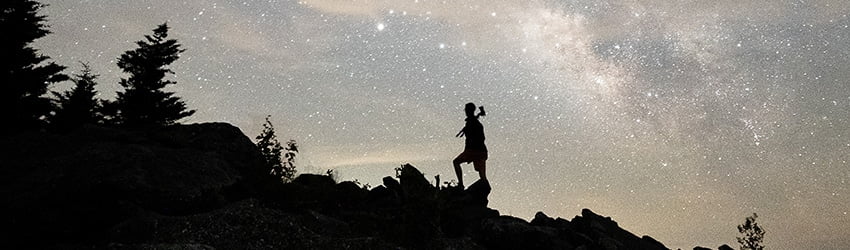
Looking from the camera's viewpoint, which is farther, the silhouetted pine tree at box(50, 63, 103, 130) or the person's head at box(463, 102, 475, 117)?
the silhouetted pine tree at box(50, 63, 103, 130)

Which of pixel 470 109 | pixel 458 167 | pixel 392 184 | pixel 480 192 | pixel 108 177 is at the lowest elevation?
pixel 108 177

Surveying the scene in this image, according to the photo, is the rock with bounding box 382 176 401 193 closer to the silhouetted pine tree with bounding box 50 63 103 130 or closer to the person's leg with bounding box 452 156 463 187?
the person's leg with bounding box 452 156 463 187

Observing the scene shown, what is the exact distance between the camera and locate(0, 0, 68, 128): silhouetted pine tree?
69.9ft

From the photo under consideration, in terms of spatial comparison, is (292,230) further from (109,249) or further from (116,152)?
(116,152)

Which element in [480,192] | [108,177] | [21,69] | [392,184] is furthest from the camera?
[21,69]

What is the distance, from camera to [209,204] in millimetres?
10773

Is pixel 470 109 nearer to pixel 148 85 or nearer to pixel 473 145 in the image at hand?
pixel 473 145

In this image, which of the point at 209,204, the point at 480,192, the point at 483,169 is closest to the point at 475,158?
the point at 483,169

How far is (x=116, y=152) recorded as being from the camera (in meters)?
12.0

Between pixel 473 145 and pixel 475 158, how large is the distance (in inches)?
13.6

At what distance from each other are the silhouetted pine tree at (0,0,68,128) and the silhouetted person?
1710 centimetres

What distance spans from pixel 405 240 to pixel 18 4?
20398 mm

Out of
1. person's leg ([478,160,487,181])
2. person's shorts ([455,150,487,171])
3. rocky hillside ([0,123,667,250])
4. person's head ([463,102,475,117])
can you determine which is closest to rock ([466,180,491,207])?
rocky hillside ([0,123,667,250])

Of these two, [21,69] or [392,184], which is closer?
[392,184]
